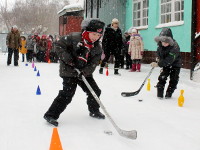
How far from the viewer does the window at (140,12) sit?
549 inches

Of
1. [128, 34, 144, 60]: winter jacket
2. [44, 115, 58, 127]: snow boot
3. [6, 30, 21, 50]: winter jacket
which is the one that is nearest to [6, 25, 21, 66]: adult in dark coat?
[6, 30, 21, 50]: winter jacket

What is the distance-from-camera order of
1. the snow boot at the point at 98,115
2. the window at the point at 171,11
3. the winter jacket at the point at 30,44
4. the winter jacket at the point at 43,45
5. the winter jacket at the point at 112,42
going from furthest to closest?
1. the winter jacket at the point at 43,45
2. the winter jacket at the point at 30,44
3. the window at the point at 171,11
4. the winter jacket at the point at 112,42
5. the snow boot at the point at 98,115

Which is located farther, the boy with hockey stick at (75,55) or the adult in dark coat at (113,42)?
the adult in dark coat at (113,42)

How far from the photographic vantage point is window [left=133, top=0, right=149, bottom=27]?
1394 centimetres

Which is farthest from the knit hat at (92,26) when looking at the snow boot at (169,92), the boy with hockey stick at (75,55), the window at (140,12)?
the window at (140,12)

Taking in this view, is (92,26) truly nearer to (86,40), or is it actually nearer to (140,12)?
(86,40)

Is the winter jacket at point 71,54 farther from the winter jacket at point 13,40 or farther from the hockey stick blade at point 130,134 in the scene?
the winter jacket at point 13,40

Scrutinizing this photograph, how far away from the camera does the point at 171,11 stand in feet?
39.0

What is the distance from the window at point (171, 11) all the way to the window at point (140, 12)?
1.37m

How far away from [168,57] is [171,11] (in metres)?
7.04

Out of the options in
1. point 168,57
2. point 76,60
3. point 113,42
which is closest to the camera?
point 76,60

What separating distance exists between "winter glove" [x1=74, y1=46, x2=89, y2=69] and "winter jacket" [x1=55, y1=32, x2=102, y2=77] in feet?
0.15

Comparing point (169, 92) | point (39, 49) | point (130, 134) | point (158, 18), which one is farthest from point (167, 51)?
point (39, 49)

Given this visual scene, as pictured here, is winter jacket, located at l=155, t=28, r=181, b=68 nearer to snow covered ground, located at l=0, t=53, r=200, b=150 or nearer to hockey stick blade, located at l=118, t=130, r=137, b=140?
snow covered ground, located at l=0, t=53, r=200, b=150
